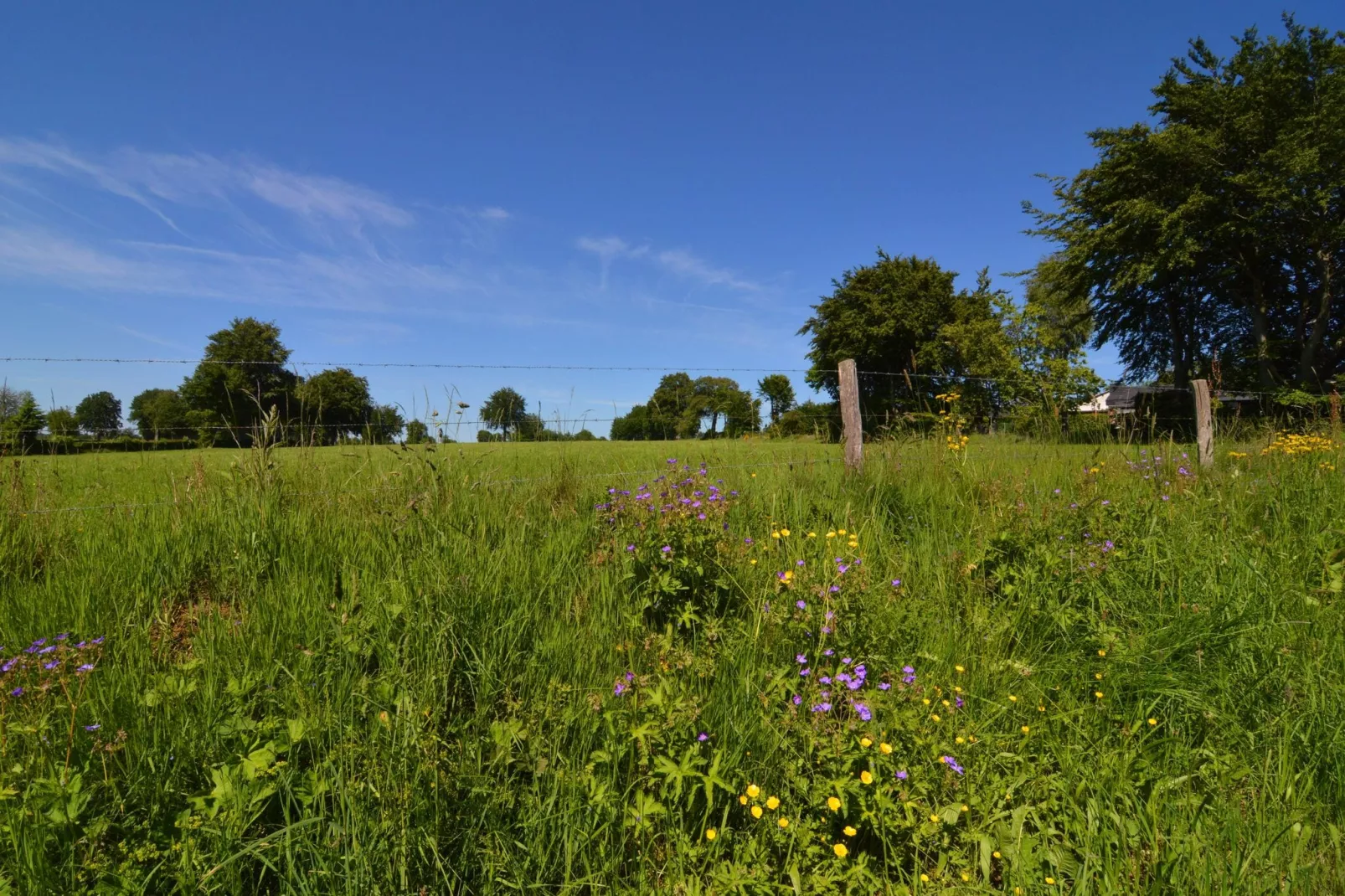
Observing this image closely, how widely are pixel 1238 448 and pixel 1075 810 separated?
797 centimetres

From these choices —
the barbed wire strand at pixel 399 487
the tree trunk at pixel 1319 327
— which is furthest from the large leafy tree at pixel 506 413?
the tree trunk at pixel 1319 327

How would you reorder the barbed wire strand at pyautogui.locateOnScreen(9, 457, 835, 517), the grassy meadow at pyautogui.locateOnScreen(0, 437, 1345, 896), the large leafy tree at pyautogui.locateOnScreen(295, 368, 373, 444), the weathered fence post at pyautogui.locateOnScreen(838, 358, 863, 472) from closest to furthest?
the grassy meadow at pyautogui.locateOnScreen(0, 437, 1345, 896) → the barbed wire strand at pyautogui.locateOnScreen(9, 457, 835, 517) → the large leafy tree at pyautogui.locateOnScreen(295, 368, 373, 444) → the weathered fence post at pyautogui.locateOnScreen(838, 358, 863, 472)

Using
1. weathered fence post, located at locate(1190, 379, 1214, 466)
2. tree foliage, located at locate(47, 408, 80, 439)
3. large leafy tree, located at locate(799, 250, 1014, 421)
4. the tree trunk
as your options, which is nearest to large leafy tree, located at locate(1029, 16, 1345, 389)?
the tree trunk

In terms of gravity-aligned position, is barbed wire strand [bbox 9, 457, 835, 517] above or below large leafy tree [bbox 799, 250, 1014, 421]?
below

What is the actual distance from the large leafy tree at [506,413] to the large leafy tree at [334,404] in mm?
1002

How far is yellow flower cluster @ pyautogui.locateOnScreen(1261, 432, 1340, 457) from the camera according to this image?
6449 mm

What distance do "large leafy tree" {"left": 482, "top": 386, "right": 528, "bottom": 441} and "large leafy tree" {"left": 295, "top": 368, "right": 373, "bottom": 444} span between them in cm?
100

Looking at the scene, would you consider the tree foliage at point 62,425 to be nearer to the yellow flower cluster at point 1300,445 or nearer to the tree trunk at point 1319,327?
the yellow flower cluster at point 1300,445

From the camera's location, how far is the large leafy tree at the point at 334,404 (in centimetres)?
468

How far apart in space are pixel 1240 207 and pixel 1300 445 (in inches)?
886

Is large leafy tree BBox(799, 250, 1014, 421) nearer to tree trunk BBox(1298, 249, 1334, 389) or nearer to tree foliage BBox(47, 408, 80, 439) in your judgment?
tree trunk BBox(1298, 249, 1334, 389)

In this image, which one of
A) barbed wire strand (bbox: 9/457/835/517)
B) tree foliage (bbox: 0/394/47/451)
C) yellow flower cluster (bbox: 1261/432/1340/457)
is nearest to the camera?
barbed wire strand (bbox: 9/457/835/517)

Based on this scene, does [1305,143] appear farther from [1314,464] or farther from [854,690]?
[854,690]

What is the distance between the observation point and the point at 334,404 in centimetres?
621
